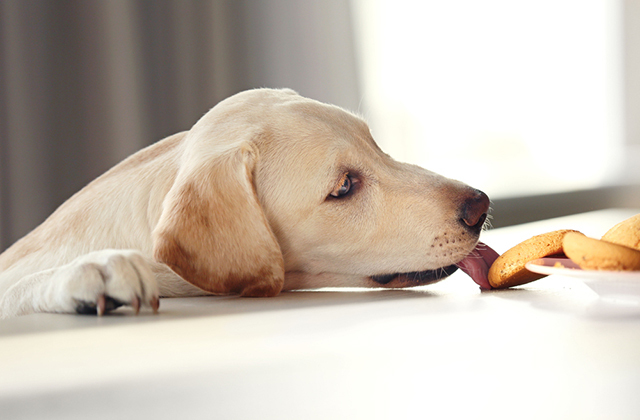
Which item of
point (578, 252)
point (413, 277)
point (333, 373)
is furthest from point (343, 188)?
point (333, 373)

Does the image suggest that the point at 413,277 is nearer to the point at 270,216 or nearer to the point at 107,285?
the point at 270,216

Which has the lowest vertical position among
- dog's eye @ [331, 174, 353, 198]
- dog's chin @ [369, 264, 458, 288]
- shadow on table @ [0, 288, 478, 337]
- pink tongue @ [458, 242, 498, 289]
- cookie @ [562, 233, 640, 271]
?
dog's chin @ [369, 264, 458, 288]

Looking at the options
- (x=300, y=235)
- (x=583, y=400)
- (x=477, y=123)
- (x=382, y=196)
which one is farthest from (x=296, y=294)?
(x=477, y=123)

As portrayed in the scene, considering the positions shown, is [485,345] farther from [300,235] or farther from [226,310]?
[300,235]

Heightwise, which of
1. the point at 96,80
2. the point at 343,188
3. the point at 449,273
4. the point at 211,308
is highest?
the point at 96,80

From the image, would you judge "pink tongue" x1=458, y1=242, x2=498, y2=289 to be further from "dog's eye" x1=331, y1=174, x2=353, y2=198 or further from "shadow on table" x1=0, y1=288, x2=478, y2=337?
"dog's eye" x1=331, y1=174, x2=353, y2=198

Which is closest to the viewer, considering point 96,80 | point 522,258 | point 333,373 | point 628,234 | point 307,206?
point 333,373

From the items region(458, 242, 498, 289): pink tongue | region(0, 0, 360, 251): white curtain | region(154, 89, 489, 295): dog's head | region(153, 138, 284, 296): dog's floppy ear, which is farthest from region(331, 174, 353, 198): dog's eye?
region(0, 0, 360, 251): white curtain
